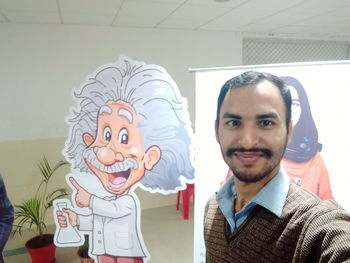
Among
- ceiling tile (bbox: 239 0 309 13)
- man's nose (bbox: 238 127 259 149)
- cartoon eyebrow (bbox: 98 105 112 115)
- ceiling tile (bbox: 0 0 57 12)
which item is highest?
ceiling tile (bbox: 239 0 309 13)

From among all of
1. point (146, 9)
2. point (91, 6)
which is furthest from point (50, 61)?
point (146, 9)

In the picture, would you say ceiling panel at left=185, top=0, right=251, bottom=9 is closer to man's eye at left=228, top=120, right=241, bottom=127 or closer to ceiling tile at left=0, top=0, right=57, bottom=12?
ceiling tile at left=0, top=0, right=57, bottom=12

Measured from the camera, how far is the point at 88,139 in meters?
1.82

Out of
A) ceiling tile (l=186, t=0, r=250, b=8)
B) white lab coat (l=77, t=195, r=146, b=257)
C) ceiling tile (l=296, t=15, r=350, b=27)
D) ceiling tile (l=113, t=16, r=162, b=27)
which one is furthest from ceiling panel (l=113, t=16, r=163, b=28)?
white lab coat (l=77, t=195, r=146, b=257)

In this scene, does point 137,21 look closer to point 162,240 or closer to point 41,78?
point 41,78

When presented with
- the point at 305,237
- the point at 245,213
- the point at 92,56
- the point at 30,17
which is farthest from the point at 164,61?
the point at 305,237

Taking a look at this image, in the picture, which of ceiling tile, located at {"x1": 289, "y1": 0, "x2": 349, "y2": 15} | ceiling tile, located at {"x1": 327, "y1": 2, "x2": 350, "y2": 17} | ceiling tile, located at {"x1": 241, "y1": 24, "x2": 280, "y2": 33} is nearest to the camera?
ceiling tile, located at {"x1": 289, "y1": 0, "x2": 349, "y2": 15}

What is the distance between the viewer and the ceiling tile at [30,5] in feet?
8.13

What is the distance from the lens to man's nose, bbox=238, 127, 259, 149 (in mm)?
1031

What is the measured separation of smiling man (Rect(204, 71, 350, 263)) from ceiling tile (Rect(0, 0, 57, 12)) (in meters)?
2.23

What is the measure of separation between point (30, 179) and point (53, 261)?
3.54ft

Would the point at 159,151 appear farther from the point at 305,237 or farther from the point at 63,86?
the point at 63,86

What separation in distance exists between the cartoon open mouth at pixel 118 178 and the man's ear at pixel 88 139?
0.83 feet

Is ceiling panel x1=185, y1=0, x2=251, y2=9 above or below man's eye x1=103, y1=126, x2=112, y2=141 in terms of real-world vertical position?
above
